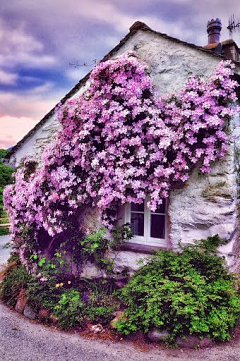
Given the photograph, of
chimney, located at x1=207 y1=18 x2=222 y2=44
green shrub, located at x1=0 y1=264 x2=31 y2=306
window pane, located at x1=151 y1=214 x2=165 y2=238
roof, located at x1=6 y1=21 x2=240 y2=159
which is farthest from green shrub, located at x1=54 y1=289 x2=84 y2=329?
chimney, located at x1=207 y1=18 x2=222 y2=44

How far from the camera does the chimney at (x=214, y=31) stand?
20.8 ft

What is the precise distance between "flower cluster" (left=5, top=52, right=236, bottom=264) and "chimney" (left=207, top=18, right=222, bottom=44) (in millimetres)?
1772

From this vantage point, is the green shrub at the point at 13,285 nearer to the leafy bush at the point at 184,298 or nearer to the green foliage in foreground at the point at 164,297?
the green foliage in foreground at the point at 164,297

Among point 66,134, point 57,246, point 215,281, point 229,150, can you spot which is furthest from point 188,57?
point 57,246

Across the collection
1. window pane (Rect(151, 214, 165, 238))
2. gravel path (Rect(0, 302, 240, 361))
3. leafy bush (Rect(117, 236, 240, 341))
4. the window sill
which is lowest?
gravel path (Rect(0, 302, 240, 361))

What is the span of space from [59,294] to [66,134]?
Answer: 3203mm

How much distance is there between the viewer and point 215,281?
14.3 ft

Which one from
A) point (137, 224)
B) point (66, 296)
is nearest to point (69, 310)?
point (66, 296)

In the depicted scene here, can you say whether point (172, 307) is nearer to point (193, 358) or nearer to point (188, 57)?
point (193, 358)

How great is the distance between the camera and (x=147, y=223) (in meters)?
5.80

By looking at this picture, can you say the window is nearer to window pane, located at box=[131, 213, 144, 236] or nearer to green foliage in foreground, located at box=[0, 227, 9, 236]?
window pane, located at box=[131, 213, 144, 236]

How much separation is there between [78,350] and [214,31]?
266 inches

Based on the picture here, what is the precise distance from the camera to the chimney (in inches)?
250

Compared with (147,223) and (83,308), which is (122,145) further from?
(83,308)
